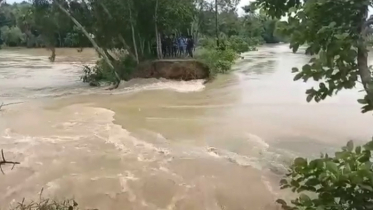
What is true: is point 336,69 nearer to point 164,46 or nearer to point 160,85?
point 160,85

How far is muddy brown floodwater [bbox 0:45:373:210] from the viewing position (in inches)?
271

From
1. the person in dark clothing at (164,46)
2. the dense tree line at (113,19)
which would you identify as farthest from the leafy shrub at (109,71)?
the person in dark clothing at (164,46)

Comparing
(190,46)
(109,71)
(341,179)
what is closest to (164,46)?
(190,46)

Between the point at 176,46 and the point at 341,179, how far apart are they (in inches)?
868

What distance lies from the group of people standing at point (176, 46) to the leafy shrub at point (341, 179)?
69.2ft

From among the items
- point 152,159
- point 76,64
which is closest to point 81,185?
point 152,159

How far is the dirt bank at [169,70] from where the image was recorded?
67.7ft

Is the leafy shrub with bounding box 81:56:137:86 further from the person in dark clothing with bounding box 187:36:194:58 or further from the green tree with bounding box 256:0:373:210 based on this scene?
the green tree with bounding box 256:0:373:210

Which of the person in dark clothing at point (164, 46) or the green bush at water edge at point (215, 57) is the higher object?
the person in dark clothing at point (164, 46)

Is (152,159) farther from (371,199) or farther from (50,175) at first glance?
(371,199)

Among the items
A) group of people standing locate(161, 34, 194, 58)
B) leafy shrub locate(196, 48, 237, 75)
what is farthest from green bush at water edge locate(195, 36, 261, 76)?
group of people standing locate(161, 34, 194, 58)

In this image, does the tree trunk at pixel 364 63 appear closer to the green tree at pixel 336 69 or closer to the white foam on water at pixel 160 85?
the green tree at pixel 336 69

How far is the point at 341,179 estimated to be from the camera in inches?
79.4

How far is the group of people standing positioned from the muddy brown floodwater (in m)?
4.88
